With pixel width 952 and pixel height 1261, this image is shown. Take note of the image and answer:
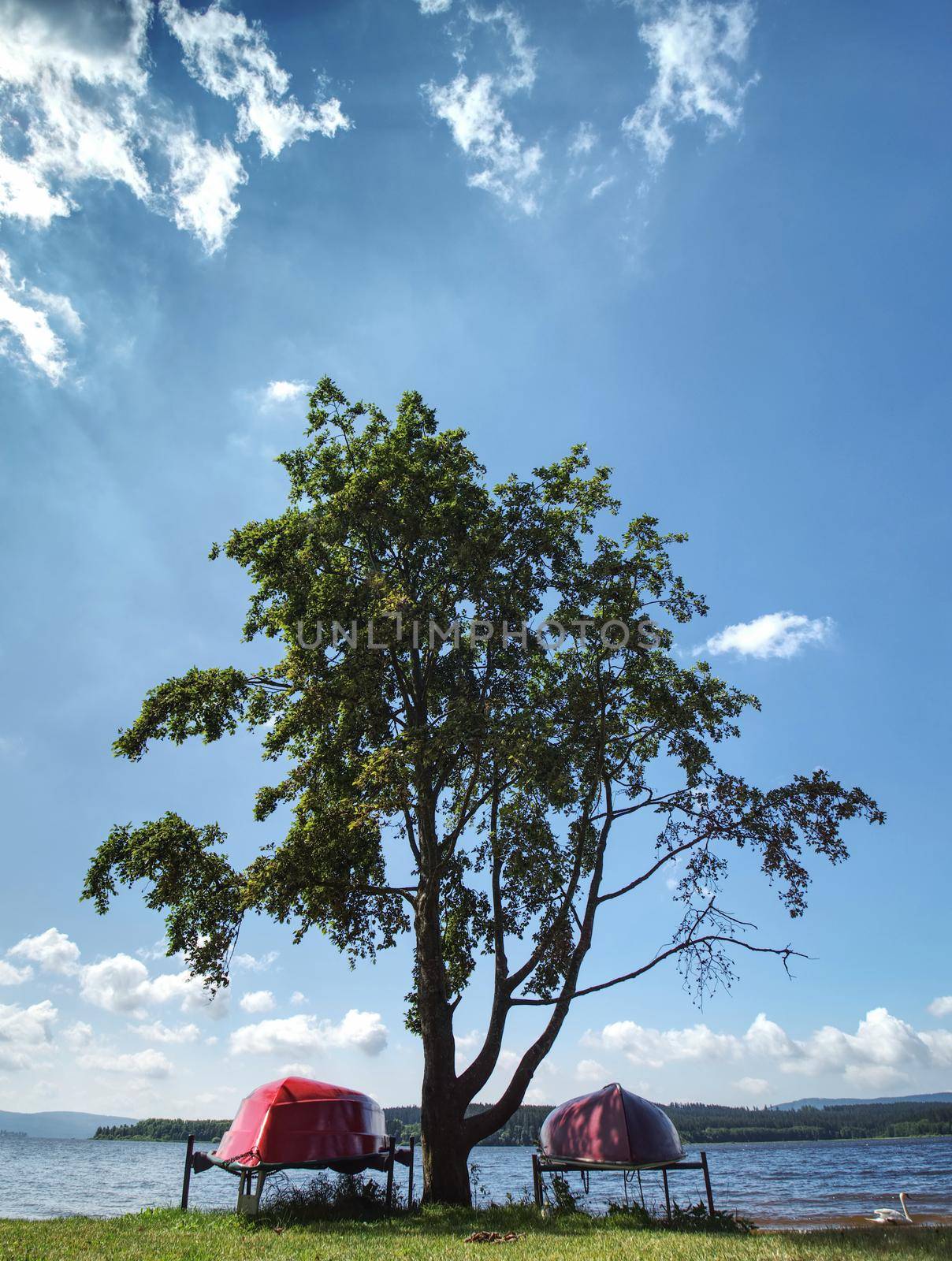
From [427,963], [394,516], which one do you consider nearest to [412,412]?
[394,516]

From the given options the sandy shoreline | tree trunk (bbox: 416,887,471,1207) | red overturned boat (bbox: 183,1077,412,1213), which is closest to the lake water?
the sandy shoreline

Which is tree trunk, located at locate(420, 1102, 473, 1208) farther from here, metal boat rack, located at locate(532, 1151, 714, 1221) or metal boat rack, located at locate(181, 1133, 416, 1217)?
metal boat rack, located at locate(532, 1151, 714, 1221)

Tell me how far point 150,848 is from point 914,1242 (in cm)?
1343

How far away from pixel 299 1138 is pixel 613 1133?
7.09 m

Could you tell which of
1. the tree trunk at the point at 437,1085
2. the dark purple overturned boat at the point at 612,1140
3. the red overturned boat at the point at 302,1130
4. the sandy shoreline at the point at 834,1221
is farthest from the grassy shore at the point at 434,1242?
the sandy shoreline at the point at 834,1221

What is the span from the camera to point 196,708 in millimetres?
17391

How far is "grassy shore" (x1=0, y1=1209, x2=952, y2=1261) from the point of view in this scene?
28.8 feet

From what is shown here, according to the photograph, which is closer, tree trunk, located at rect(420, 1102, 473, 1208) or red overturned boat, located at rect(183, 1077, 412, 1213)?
tree trunk, located at rect(420, 1102, 473, 1208)

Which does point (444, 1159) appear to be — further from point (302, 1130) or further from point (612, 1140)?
point (612, 1140)

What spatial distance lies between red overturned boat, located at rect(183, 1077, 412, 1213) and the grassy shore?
1700mm

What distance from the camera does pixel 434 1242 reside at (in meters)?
10.6

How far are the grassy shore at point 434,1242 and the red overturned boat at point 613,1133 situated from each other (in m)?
3.42

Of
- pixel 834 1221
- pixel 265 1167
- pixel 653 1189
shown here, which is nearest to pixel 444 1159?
pixel 265 1167

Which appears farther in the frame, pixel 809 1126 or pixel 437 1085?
pixel 809 1126
